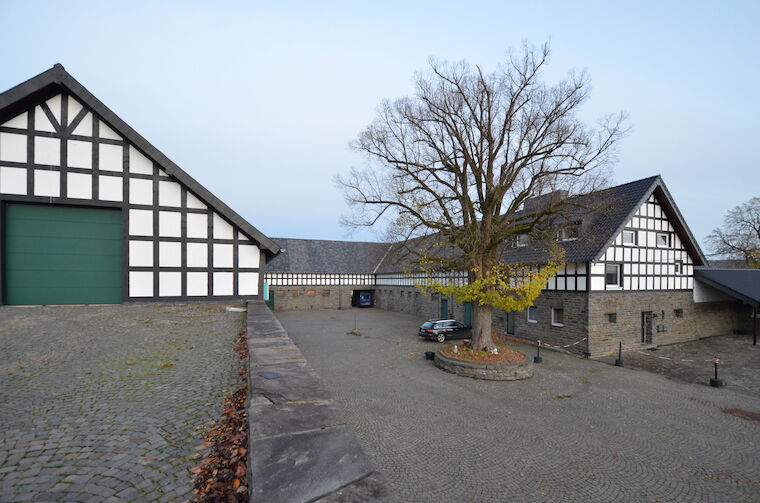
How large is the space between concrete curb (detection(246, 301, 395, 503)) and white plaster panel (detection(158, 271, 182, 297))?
855 cm

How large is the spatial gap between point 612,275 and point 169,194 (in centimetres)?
1892

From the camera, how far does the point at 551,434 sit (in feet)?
25.6

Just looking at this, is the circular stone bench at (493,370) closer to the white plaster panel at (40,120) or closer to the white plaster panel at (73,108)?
the white plaster panel at (73,108)

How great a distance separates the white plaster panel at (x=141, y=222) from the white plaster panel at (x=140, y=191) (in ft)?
1.09

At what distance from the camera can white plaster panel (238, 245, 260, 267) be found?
39.8ft

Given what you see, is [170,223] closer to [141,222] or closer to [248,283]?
[141,222]

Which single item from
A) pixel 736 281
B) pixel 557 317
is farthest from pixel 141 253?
pixel 736 281

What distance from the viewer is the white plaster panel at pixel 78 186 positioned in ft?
34.1

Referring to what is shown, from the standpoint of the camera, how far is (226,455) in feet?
10.6

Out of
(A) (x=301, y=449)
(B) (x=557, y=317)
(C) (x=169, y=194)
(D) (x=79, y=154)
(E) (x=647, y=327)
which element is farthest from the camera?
(E) (x=647, y=327)

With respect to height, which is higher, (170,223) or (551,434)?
(170,223)

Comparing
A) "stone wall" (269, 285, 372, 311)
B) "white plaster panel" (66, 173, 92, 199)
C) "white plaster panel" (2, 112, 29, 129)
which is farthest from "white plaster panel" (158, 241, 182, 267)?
"stone wall" (269, 285, 372, 311)

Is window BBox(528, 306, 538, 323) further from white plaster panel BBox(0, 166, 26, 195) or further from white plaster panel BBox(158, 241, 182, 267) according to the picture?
white plaster panel BBox(0, 166, 26, 195)

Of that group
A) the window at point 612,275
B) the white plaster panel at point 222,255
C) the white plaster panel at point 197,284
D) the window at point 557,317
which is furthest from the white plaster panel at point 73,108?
the window at point 612,275
